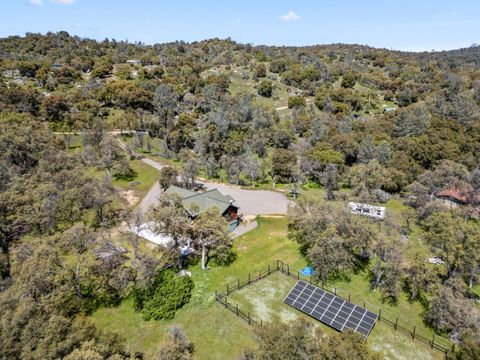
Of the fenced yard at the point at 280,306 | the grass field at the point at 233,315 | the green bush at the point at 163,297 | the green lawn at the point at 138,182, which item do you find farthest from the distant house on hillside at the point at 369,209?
the green lawn at the point at 138,182

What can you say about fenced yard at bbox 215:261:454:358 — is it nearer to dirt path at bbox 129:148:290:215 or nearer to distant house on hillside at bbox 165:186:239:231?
distant house on hillside at bbox 165:186:239:231

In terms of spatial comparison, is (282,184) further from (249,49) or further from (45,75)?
(249,49)

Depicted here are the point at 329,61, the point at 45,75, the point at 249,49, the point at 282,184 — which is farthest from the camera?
the point at 249,49

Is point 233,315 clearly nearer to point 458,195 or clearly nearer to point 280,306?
point 280,306

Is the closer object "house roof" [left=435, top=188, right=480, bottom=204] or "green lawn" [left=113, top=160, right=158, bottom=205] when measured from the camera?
"house roof" [left=435, top=188, right=480, bottom=204]

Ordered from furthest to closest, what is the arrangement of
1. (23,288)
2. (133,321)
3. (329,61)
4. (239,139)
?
1. (329,61)
2. (239,139)
3. (133,321)
4. (23,288)

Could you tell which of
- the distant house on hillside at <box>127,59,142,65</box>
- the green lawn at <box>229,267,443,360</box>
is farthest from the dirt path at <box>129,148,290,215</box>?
the distant house on hillside at <box>127,59,142,65</box>

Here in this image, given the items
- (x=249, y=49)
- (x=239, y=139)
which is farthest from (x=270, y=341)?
(x=249, y=49)

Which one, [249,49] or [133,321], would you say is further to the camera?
[249,49]
